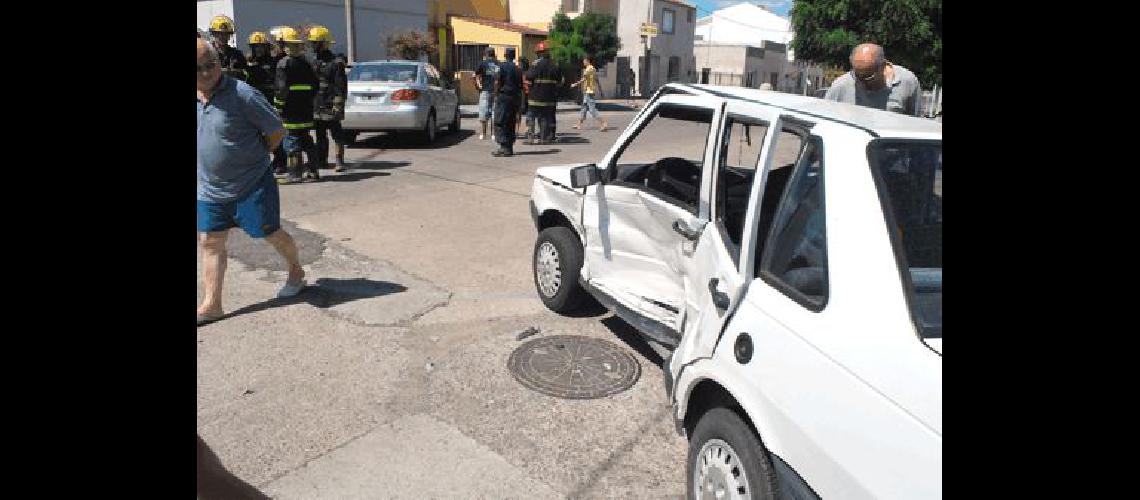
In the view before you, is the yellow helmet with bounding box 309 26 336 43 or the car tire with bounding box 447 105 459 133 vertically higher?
the yellow helmet with bounding box 309 26 336 43

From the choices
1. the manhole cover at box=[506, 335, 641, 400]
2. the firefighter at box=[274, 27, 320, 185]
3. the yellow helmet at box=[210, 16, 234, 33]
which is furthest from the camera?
the yellow helmet at box=[210, 16, 234, 33]

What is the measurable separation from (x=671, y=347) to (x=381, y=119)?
956 cm

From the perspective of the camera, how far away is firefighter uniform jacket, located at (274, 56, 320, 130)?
8562 millimetres

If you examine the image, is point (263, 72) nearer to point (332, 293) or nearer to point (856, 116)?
point (332, 293)

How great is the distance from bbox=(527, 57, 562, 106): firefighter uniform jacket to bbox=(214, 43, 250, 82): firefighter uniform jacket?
16.2 feet

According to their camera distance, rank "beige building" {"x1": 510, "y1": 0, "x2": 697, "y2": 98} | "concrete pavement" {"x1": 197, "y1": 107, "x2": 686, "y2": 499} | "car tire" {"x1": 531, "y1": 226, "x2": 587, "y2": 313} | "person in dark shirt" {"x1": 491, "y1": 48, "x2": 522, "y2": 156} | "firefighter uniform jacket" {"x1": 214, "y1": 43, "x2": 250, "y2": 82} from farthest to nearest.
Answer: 1. "beige building" {"x1": 510, "y1": 0, "x2": 697, "y2": 98}
2. "person in dark shirt" {"x1": 491, "y1": 48, "x2": 522, "y2": 156}
3. "firefighter uniform jacket" {"x1": 214, "y1": 43, "x2": 250, "y2": 82}
4. "car tire" {"x1": 531, "y1": 226, "x2": 587, "y2": 313}
5. "concrete pavement" {"x1": 197, "y1": 107, "x2": 686, "y2": 499}

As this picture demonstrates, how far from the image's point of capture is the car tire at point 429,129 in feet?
42.1

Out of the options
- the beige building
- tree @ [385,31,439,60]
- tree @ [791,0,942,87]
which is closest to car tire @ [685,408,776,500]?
tree @ [791,0,942,87]

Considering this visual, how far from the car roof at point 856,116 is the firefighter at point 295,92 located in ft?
21.0

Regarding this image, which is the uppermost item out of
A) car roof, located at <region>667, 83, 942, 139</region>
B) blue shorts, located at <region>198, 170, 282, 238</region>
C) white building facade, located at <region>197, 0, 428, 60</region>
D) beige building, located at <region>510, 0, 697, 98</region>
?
beige building, located at <region>510, 0, 697, 98</region>

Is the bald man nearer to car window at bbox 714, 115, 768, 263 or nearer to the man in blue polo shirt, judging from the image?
car window at bbox 714, 115, 768, 263
